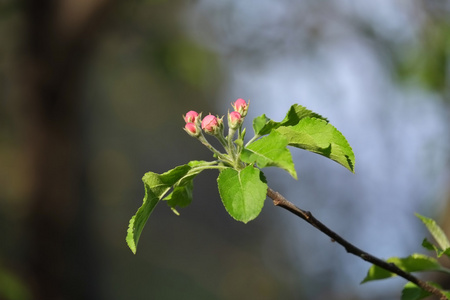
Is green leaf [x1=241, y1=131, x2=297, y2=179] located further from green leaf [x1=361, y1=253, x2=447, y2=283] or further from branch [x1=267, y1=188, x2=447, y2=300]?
green leaf [x1=361, y1=253, x2=447, y2=283]

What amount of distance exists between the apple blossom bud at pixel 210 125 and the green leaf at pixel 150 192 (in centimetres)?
7

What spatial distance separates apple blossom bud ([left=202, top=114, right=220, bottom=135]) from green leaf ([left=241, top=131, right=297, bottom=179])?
0.21ft

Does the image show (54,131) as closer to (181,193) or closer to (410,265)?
(181,193)

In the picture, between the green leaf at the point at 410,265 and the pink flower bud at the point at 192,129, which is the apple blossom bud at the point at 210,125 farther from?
the green leaf at the point at 410,265

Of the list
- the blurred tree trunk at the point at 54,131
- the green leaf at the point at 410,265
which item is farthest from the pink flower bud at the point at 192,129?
the blurred tree trunk at the point at 54,131

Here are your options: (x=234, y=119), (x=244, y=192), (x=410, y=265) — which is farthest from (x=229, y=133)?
(x=410, y=265)

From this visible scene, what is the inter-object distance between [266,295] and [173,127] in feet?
14.7

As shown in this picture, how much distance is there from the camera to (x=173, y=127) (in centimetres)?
1257

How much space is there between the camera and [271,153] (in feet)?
2.35

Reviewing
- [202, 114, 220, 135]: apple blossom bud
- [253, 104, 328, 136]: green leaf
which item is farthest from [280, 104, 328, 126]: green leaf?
[202, 114, 220, 135]: apple blossom bud

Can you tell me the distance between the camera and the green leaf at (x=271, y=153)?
27.0 inches

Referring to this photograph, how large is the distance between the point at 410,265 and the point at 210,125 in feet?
1.53

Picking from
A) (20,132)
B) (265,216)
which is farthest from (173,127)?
(20,132)

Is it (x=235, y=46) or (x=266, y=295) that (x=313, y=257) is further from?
(x=266, y=295)
